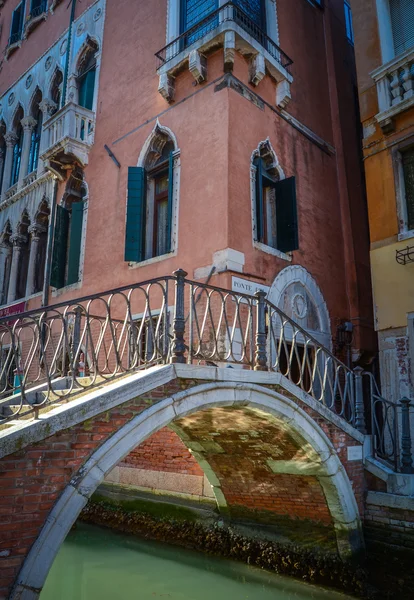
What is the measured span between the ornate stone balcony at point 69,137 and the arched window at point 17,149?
312 cm

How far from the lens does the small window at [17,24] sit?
14117 mm

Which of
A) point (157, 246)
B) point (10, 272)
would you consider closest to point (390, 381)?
point (157, 246)

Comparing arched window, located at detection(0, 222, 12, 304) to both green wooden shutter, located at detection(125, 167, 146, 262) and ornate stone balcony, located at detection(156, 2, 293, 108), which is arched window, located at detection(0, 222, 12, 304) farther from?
ornate stone balcony, located at detection(156, 2, 293, 108)

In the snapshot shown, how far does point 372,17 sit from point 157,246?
216 inches

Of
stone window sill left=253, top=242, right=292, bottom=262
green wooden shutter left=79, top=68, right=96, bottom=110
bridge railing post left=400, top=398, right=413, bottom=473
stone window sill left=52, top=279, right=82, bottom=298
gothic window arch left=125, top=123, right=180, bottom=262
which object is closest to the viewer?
bridge railing post left=400, top=398, right=413, bottom=473

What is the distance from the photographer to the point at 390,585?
538 cm

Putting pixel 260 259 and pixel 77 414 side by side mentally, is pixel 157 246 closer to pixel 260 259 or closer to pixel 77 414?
pixel 260 259

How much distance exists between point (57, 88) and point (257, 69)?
6131 mm

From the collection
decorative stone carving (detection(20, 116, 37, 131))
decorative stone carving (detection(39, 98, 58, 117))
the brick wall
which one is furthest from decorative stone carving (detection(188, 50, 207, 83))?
decorative stone carving (detection(20, 116, 37, 131))

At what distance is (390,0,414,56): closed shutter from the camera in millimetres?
8266

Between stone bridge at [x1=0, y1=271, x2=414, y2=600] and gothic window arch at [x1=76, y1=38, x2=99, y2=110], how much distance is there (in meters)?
5.21

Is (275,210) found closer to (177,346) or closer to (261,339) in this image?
(261,339)

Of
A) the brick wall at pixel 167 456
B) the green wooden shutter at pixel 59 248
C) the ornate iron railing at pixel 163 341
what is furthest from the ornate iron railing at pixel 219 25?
the brick wall at pixel 167 456

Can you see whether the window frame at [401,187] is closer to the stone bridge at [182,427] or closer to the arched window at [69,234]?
the stone bridge at [182,427]
